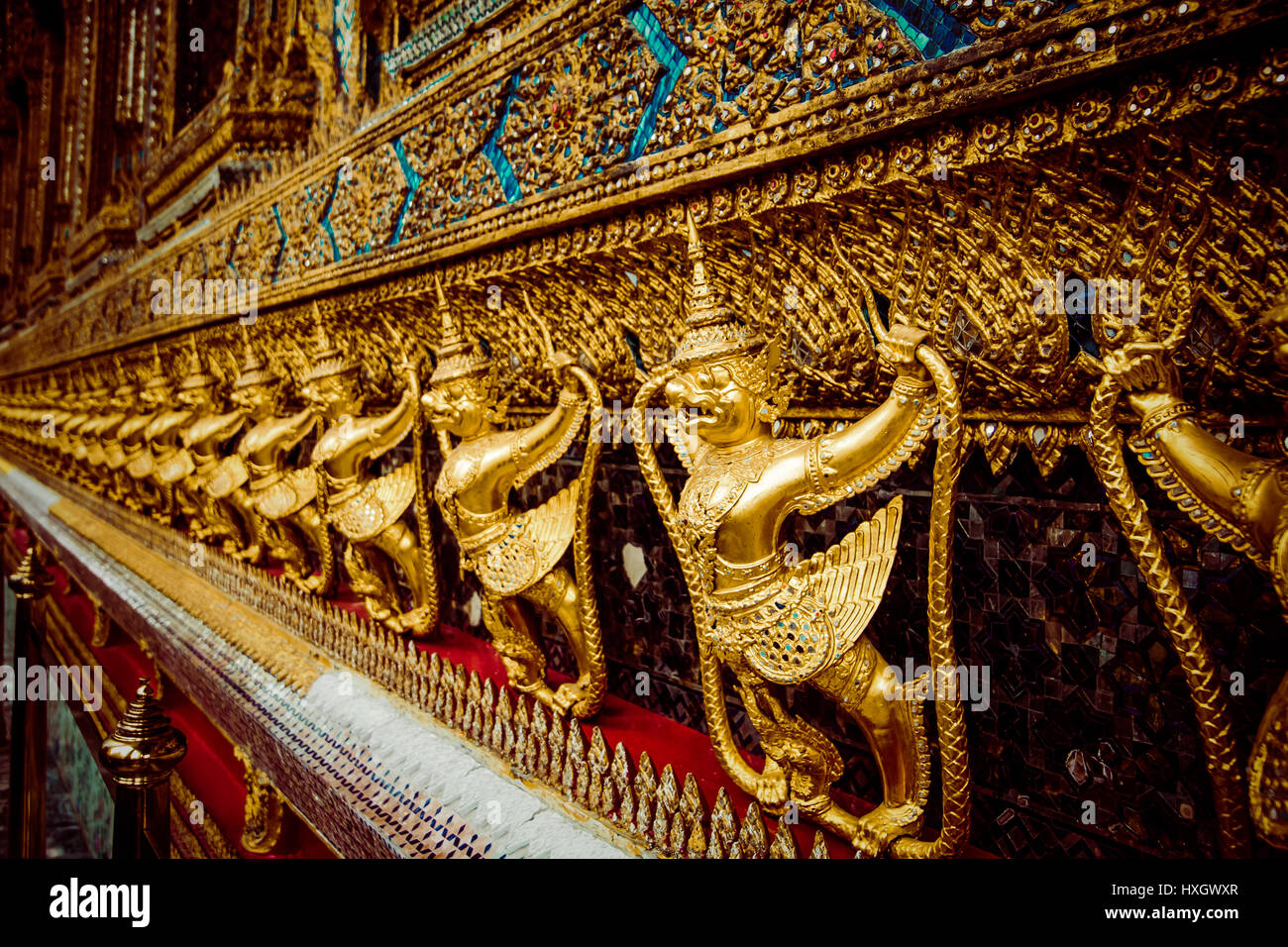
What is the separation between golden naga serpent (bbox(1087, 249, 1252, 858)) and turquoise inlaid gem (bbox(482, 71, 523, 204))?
95 centimetres

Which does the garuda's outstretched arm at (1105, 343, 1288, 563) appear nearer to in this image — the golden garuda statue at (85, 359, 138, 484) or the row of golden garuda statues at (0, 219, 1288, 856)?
the row of golden garuda statues at (0, 219, 1288, 856)

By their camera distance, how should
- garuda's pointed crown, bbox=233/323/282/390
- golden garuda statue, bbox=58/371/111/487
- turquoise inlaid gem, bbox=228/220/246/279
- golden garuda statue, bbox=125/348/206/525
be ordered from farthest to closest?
golden garuda statue, bbox=58/371/111/487
golden garuda statue, bbox=125/348/206/525
turquoise inlaid gem, bbox=228/220/246/279
garuda's pointed crown, bbox=233/323/282/390

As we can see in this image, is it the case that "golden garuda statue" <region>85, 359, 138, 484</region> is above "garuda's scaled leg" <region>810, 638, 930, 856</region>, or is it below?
above

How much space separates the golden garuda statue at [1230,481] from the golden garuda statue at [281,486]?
64.9 inches

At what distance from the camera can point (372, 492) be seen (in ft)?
5.39

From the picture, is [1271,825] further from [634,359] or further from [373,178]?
[373,178]

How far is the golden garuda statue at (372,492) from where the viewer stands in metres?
1.60

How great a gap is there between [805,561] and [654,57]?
0.70 metres

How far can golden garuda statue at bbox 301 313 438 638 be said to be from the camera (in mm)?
1603

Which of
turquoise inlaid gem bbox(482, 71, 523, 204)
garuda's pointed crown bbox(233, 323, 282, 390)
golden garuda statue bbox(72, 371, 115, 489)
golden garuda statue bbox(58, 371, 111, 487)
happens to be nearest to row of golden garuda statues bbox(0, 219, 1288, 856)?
turquoise inlaid gem bbox(482, 71, 523, 204)

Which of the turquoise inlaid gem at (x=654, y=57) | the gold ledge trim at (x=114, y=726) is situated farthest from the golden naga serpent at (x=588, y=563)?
the gold ledge trim at (x=114, y=726)

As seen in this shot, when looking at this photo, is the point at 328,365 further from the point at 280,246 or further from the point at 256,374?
the point at 280,246

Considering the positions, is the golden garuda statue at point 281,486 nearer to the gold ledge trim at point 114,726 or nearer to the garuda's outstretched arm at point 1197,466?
the gold ledge trim at point 114,726

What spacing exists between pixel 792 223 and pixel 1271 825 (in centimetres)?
70
